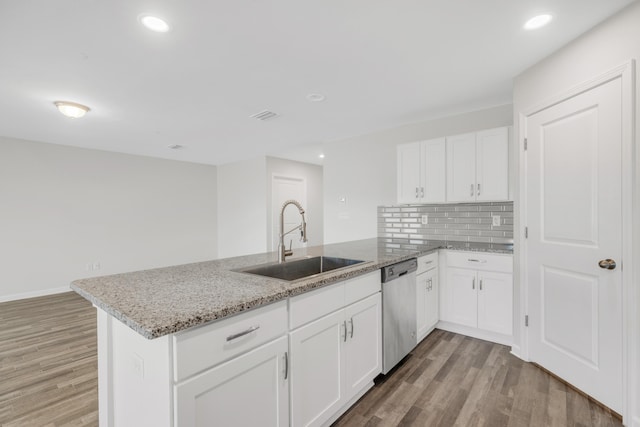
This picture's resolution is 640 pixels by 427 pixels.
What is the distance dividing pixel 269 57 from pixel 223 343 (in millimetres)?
1997

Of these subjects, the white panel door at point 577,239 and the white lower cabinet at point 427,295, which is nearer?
the white panel door at point 577,239

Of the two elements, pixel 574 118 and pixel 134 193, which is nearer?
pixel 574 118

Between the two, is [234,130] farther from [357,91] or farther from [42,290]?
[42,290]

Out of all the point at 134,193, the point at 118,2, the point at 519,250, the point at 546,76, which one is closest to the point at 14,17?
the point at 118,2

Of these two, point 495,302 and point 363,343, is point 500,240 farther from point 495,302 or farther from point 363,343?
point 363,343

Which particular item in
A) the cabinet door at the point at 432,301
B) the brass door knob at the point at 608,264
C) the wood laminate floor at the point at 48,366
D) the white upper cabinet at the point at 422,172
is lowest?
the wood laminate floor at the point at 48,366

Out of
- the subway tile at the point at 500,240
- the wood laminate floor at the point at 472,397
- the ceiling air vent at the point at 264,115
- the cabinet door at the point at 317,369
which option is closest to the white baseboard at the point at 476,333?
the wood laminate floor at the point at 472,397

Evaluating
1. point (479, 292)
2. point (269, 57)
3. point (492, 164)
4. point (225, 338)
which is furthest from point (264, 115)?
point (479, 292)

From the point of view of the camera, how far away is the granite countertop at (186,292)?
3.28ft

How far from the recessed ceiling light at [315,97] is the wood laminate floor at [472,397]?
8.43 ft

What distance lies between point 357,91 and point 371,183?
1653 mm

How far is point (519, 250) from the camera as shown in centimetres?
247

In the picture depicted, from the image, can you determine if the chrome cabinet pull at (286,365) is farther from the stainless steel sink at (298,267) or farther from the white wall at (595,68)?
the white wall at (595,68)

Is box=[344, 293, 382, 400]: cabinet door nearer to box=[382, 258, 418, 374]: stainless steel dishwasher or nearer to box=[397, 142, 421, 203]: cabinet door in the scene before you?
box=[382, 258, 418, 374]: stainless steel dishwasher
